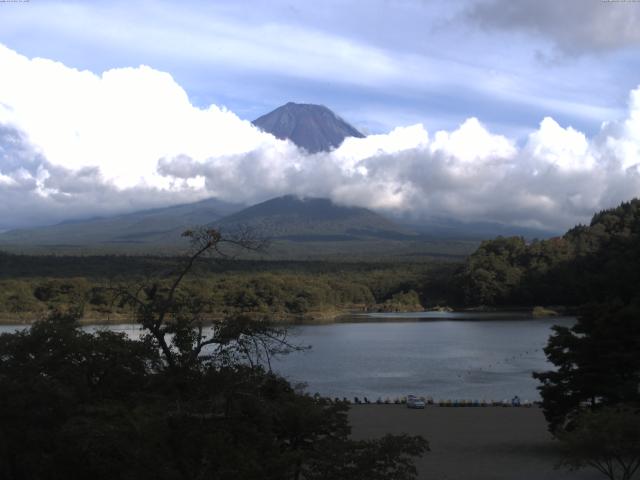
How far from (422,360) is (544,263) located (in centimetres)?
4263

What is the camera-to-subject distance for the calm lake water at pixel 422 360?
2714 cm

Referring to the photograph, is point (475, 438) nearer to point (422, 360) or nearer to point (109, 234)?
point (422, 360)

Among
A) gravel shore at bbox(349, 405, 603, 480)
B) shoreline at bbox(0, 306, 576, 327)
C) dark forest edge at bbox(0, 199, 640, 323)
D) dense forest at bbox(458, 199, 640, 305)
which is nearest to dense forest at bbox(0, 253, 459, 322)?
dark forest edge at bbox(0, 199, 640, 323)

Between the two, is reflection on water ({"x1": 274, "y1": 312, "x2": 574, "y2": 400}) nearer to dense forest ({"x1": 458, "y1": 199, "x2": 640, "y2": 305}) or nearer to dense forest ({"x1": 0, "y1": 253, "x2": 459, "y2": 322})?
dense forest ({"x1": 0, "y1": 253, "x2": 459, "y2": 322})

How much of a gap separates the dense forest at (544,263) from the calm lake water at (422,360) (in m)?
14.0

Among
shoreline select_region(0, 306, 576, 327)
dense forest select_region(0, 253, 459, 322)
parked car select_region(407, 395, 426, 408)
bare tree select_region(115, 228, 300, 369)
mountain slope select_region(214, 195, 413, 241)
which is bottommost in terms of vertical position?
shoreline select_region(0, 306, 576, 327)

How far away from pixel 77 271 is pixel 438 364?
4596 centimetres

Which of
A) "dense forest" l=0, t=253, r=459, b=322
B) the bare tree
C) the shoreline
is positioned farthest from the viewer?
"dense forest" l=0, t=253, r=459, b=322

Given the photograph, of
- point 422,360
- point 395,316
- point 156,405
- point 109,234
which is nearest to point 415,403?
point 422,360

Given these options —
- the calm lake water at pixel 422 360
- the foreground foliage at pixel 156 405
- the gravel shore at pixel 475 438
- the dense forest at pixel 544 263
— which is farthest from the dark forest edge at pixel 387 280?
the foreground foliage at pixel 156 405

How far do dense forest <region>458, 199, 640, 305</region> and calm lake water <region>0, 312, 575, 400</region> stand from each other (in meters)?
14.0

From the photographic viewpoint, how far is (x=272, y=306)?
198 ft

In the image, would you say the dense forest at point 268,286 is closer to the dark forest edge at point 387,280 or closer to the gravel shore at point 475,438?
the dark forest edge at point 387,280

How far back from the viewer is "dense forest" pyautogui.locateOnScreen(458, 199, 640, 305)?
68250 mm
